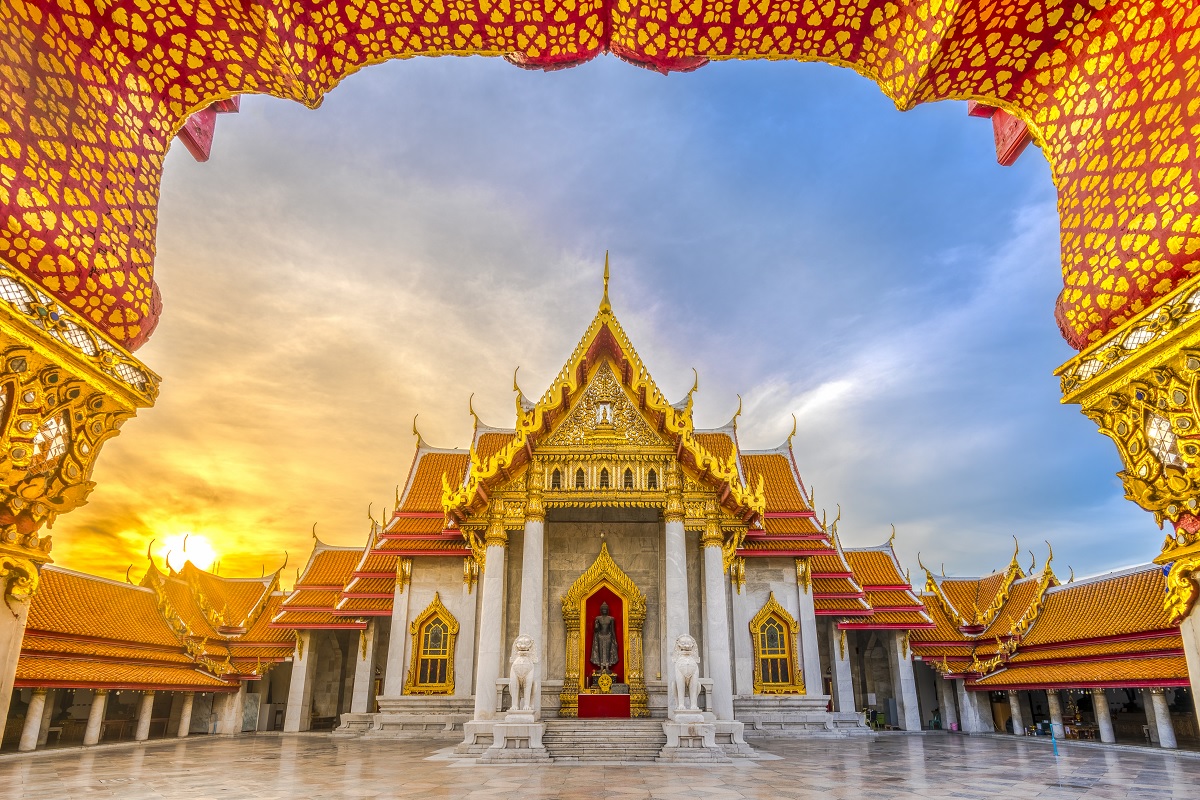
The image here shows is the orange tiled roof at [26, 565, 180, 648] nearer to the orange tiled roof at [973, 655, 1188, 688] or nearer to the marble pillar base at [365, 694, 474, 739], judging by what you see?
the marble pillar base at [365, 694, 474, 739]

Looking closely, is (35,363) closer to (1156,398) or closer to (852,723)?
(1156,398)

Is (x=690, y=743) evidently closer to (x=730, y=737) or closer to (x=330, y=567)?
(x=730, y=737)

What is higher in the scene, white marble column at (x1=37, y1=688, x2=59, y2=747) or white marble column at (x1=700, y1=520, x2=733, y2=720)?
white marble column at (x1=700, y1=520, x2=733, y2=720)

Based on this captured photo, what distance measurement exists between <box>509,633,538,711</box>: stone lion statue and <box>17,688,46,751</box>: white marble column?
10.5 meters

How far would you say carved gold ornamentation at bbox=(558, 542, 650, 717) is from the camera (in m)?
14.3

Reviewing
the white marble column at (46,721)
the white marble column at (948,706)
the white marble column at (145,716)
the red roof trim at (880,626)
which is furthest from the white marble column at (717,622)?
the white marble column at (46,721)

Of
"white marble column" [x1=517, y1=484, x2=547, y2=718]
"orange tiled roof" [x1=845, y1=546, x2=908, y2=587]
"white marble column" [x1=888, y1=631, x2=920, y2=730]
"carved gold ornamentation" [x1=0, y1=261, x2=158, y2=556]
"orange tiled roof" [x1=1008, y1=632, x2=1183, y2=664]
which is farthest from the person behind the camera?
"orange tiled roof" [x1=845, y1=546, x2=908, y2=587]

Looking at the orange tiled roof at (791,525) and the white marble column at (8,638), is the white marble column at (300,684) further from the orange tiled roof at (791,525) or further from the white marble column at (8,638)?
the white marble column at (8,638)

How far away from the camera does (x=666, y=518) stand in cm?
1363

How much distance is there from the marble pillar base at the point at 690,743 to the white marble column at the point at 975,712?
12790 mm

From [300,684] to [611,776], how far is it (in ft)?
46.3

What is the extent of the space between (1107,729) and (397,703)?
→ 16.6m

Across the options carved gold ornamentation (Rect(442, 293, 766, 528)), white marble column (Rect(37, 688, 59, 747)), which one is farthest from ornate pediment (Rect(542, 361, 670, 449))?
white marble column (Rect(37, 688, 59, 747))

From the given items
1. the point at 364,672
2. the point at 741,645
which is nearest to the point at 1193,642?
the point at 741,645
